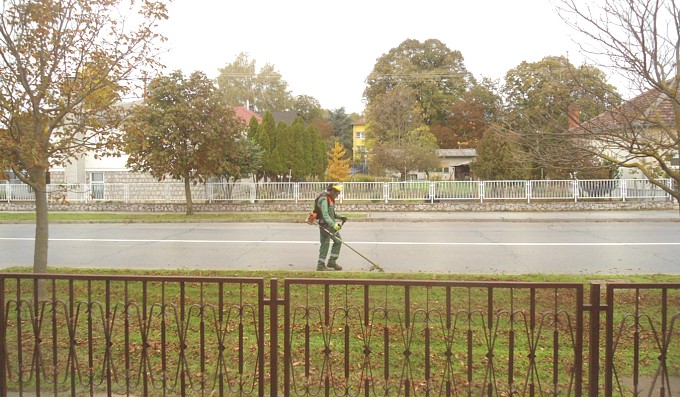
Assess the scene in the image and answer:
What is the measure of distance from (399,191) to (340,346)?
19.1 metres

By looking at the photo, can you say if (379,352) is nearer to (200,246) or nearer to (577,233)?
(200,246)

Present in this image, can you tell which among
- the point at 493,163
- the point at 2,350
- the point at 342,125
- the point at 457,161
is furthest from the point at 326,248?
the point at 342,125

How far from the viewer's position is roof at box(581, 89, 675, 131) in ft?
19.7

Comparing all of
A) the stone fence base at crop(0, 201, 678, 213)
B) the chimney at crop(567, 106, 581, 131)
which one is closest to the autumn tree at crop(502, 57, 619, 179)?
the chimney at crop(567, 106, 581, 131)

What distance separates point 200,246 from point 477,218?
38.4ft

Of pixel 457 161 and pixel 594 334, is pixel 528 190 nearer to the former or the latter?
pixel 594 334

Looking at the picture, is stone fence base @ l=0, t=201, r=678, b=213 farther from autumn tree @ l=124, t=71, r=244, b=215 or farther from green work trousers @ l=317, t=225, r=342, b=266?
green work trousers @ l=317, t=225, r=342, b=266

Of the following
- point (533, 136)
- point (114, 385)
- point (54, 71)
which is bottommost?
point (114, 385)

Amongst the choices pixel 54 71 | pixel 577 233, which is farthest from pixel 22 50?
pixel 577 233

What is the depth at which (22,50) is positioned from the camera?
6.61m

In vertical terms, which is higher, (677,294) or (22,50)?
(22,50)

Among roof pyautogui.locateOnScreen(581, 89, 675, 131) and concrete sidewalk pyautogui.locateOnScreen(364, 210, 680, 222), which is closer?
roof pyautogui.locateOnScreen(581, 89, 675, 131)

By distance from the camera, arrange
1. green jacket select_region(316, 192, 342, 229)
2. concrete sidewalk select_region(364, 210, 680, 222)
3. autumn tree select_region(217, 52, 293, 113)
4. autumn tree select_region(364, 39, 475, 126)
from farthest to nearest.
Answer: autumn tree select_region(217, 52, 293, 113)
autumn tree select_region(364, 39, 475, 126)
concrete sidewalk select_region(364, 210, 680, 222)
green jacket select_region(316, 192, 342, 229)

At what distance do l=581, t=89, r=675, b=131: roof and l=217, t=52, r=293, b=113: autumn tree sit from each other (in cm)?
5791
